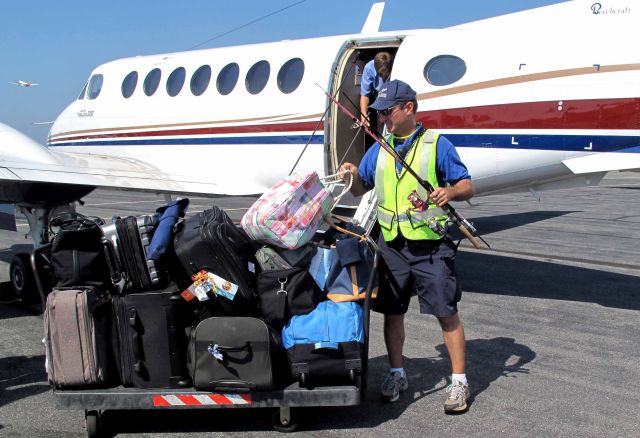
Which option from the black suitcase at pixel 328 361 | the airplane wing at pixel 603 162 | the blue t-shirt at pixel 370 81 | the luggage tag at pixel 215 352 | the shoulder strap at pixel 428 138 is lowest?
the black suitcase at pixel 328 361

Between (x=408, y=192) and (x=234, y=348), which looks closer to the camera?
(x=234, y=348)

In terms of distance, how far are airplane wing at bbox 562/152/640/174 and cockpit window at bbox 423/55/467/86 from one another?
4.81ft

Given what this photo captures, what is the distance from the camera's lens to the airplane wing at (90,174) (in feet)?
27.3

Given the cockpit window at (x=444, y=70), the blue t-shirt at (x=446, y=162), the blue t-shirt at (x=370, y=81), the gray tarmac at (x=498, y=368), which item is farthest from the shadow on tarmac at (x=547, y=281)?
the blue t-shirt at (x=446, y=162)

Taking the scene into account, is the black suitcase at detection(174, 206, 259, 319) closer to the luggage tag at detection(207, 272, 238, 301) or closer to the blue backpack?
the luggage tag at detection(207, 272, 238, 301)

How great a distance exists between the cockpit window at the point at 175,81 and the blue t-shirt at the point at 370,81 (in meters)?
3.26

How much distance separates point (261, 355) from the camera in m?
4.26

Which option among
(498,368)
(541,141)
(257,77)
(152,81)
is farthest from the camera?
(152,81)

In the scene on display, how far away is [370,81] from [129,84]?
4711mm

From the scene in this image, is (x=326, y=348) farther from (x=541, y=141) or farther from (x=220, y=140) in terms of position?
(x=220, y=140)

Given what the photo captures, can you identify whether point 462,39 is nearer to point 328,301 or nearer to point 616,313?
point 616,313

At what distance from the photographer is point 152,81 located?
1097 cm

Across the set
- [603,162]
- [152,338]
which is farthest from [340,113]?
[152,338]

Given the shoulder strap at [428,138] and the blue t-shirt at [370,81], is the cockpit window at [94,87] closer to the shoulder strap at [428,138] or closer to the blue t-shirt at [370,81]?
the blue t-shirt at [370,81]
